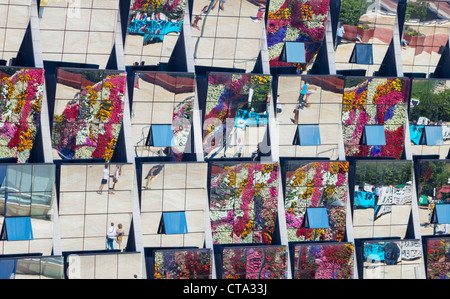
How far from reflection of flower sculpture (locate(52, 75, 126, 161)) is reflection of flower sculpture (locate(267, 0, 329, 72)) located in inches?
311

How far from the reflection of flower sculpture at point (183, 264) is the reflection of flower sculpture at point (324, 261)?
4.61 metres

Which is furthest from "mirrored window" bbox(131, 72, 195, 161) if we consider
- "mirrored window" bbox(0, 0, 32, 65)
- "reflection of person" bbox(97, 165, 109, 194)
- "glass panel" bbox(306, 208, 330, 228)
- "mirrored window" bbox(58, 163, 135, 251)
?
"glass panel" bbox(306, 208, 330, 228)

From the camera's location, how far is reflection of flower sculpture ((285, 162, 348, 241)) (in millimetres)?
44562

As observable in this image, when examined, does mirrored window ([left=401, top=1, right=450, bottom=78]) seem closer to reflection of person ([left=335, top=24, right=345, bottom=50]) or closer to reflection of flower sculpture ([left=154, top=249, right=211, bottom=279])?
reflection of person ([left=335, top=24, right=345, bottom=50])

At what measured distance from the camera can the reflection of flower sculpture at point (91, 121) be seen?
1603 inches

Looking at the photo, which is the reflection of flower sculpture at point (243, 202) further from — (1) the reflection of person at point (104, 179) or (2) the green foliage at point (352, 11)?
(2) the green foliage at point (352, 11)

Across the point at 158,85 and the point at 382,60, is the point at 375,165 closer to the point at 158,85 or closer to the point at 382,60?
the point at 382,60

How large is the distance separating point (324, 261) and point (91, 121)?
42.8 ft

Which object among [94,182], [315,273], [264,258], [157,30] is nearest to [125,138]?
[94,182]

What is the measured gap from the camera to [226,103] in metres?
43.2

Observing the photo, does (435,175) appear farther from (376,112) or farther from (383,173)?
(376,112)

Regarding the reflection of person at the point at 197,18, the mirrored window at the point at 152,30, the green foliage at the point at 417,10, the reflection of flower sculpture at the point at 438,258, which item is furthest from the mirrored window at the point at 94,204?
the green foliage at the point at 417,10

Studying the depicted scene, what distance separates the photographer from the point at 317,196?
147 ft

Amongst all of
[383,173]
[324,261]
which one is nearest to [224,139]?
[324,261]
